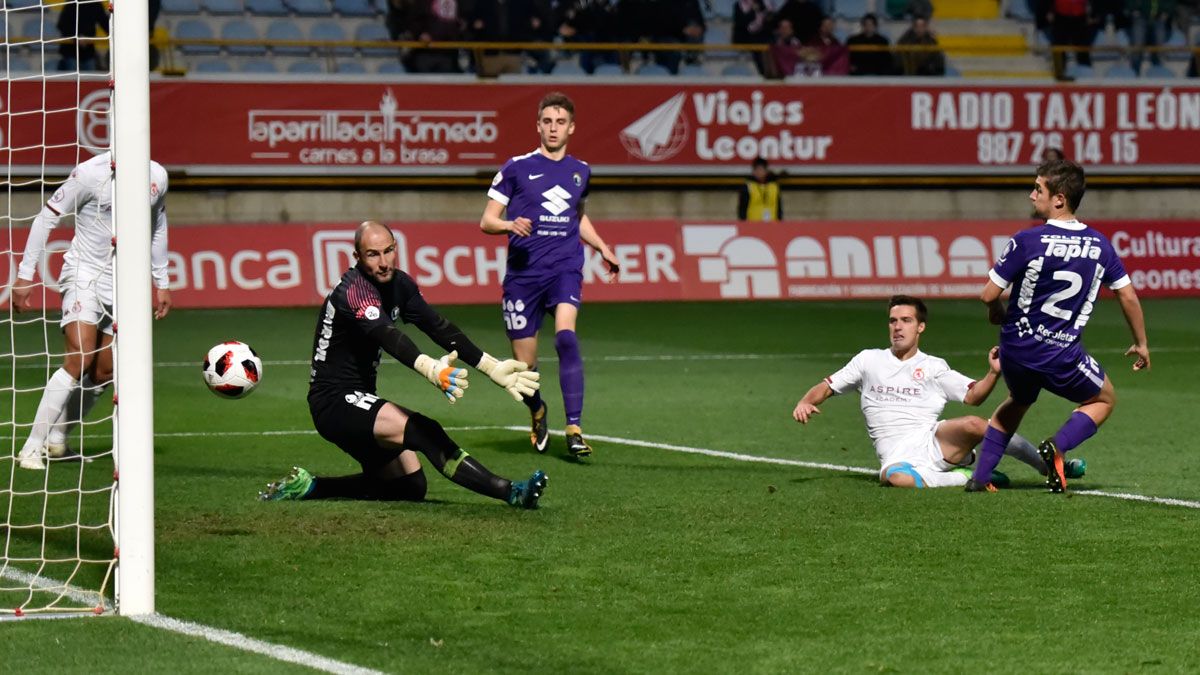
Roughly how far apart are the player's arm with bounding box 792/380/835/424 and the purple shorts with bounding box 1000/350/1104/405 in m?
0.85

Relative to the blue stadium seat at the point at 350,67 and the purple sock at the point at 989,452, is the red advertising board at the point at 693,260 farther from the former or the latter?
the purple sock at the point at 989,452

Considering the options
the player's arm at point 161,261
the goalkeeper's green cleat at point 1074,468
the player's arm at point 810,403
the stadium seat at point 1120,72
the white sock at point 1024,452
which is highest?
the stadium seat at point 1120,72

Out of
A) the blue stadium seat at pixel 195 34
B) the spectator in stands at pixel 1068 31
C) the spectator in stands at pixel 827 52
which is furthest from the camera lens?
the spectator in stands at pixel 1068 31

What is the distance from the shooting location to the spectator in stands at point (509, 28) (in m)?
26.1

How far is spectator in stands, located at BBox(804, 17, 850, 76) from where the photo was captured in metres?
27.4

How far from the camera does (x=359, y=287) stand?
324 inches

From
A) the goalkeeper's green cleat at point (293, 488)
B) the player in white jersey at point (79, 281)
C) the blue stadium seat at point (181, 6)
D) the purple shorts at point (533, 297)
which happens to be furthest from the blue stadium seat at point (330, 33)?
the goalkeeper's green cleat at point (293, 488)

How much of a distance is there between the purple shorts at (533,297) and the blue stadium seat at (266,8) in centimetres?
1679

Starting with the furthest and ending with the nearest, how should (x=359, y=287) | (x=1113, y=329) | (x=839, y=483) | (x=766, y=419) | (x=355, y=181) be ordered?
(x=355, y=181) < (x=1113, y=329) < (x=766, y=419) < (x=839, y=483) < (x=359, y=287)

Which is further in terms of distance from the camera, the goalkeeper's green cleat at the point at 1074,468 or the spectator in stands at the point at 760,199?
the spectator in stands at the point at 760,199

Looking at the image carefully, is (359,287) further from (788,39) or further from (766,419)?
(788,39)

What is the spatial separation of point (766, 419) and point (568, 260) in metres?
2.05

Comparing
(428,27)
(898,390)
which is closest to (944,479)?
(898,390)

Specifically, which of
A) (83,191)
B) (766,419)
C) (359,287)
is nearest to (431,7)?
(766,419)
